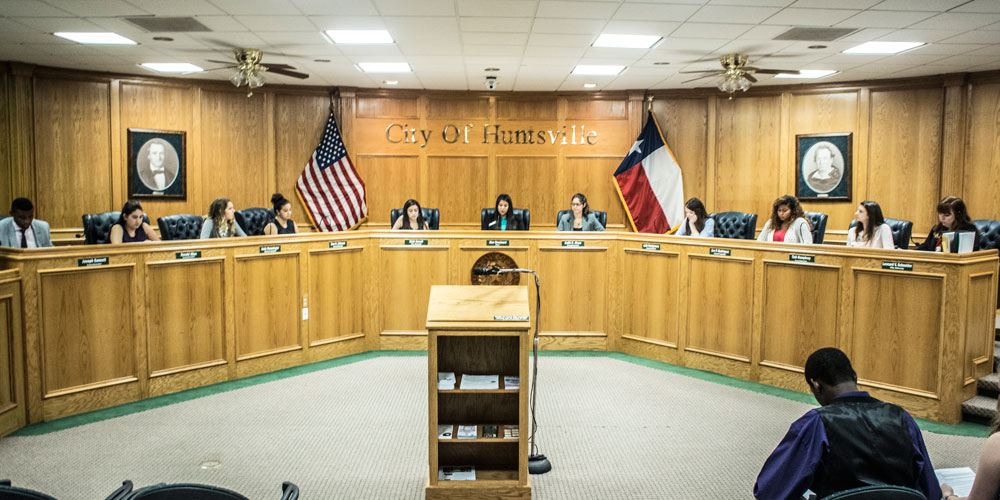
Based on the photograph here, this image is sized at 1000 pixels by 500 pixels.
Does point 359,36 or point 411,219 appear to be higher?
point 359,36

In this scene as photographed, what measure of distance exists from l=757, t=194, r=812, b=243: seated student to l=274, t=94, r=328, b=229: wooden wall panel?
649cm

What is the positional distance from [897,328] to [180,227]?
670 centimetres

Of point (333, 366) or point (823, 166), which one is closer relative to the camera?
point (333, 366)

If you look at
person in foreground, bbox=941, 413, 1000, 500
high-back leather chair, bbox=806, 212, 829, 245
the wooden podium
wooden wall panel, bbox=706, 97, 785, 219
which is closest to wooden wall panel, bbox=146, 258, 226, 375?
the wooden podium

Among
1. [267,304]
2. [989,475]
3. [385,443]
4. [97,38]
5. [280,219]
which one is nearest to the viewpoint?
[989,475]

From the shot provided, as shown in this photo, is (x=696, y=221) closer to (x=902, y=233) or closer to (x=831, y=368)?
(x=902, y=233)

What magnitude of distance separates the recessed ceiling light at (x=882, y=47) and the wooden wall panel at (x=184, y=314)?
22.0 feet

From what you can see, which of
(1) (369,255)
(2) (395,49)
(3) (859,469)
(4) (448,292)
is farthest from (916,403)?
(2) (395,49)

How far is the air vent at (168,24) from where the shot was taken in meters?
5.73

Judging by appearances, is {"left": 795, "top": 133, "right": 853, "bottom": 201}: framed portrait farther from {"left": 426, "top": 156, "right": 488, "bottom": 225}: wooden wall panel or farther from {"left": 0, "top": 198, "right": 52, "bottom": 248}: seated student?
{"left": 0, "top": 198, "right": 52, "bottom": 248}: seated student

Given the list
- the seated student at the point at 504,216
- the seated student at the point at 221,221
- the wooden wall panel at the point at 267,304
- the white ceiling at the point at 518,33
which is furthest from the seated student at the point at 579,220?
the seated student at the point at 221,221

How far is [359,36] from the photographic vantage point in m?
6.45

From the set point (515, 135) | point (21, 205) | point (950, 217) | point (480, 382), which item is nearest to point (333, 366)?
point (21, 205)

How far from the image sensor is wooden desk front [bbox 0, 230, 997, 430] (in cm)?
486
